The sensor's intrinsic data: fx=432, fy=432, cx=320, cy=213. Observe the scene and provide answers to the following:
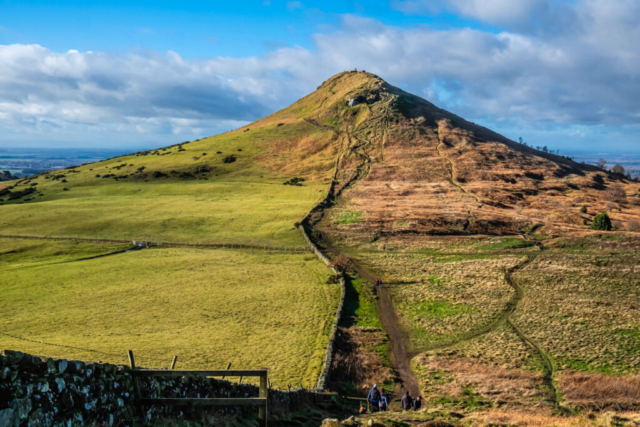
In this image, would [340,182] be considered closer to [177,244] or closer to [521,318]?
[177,244]

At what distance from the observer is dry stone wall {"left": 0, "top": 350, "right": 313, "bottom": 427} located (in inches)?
323

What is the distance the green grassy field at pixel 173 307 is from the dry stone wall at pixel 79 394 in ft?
50.1

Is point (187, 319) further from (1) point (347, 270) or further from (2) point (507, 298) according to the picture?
(2) point (507, 298)

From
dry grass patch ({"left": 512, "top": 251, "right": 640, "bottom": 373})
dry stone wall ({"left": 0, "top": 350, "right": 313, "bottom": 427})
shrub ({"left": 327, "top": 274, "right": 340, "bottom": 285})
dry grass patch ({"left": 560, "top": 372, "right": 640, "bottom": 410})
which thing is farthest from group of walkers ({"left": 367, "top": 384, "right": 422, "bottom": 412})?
shrub ({"left": 327, "top": 274, "right": 340, "bottom": 285})

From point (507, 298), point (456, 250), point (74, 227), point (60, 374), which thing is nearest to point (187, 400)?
point (60, 374)

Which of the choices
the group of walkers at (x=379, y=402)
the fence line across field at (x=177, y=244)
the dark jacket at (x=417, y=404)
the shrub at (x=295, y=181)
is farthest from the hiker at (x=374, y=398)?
the shrub at (x=295, y=181)

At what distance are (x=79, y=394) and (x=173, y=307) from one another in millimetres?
31087

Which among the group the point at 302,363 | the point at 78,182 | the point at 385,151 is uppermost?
the point at 385,151

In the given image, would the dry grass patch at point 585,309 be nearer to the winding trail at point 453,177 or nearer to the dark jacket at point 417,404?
A: the dark jacket at point 417,404

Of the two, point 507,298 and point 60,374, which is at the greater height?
point 60,374

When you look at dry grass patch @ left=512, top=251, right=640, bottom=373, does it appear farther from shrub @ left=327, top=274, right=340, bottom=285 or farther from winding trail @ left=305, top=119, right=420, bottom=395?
shrub @ left=327, top=274, right=340, bottom=285

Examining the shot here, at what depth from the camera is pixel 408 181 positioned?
108 meters

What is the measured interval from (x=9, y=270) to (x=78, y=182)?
238ft

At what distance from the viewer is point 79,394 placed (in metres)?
9.44
